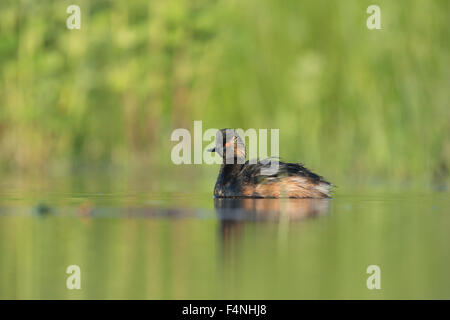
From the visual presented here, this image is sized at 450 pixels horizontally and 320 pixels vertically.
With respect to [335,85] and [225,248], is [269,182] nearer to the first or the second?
[335,85]

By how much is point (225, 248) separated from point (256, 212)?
265 centimetres

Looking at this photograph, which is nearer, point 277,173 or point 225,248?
point 225,248

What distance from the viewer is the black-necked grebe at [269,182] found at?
1159cm

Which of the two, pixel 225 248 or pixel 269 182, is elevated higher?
pixel 269 182

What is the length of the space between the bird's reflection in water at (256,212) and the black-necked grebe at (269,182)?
0.16 metres

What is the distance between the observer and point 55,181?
52.7 ft

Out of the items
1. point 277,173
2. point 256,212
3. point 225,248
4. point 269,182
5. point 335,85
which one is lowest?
point 225,248

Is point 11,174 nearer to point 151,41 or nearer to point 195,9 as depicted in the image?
point 151,41

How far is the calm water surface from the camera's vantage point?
5746 mm

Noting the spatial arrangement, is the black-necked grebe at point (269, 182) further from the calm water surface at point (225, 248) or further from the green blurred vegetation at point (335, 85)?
the green blurred vegetation at point (335, 85)

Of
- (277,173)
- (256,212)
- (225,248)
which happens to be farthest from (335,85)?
(225,248)

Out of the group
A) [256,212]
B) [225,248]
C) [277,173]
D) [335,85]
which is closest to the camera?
[225,248]

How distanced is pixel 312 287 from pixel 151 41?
16.9m

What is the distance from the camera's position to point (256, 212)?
991cm
